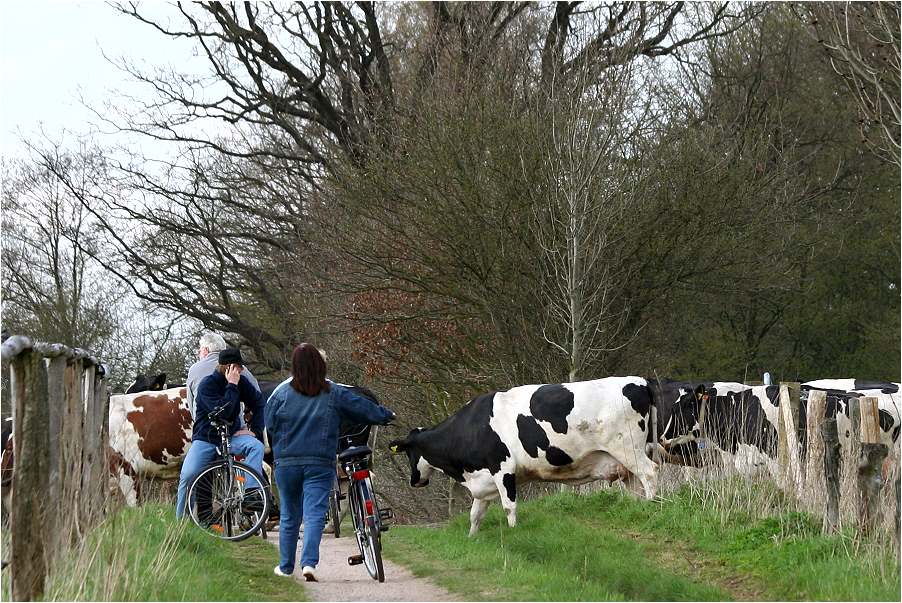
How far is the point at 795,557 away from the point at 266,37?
19892 millimetres

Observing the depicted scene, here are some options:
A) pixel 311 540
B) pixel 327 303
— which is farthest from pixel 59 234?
pixel 311 540

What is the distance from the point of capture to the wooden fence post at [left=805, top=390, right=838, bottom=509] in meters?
11.9

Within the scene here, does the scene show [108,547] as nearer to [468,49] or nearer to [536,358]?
[536,358]

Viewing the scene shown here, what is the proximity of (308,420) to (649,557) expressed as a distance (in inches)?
159

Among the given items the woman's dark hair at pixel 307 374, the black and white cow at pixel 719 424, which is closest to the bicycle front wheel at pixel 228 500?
the woman's dark hair at pixel 307 374

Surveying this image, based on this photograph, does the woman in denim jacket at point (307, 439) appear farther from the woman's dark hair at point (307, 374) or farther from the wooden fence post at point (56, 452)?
the wooden fence post at point (56, 452)

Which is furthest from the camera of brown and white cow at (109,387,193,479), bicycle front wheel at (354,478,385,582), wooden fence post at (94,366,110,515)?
brown and white cow at (109,387,193,479)

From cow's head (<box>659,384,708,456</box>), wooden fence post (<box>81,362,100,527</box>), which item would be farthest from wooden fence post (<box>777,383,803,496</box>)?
wooden fence post (<box>81,362,100,527</box>)

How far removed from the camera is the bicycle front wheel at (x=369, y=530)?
10102mm

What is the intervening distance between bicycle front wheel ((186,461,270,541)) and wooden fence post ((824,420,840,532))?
15.6 ft

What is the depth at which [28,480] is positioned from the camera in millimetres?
7289

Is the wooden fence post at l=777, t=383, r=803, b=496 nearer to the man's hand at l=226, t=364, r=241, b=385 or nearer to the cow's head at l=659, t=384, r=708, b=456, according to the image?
the cow's head at l=659, t=384, r=708, b=456

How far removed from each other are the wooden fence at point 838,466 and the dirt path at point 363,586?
3505mm

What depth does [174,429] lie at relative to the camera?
17.0m
